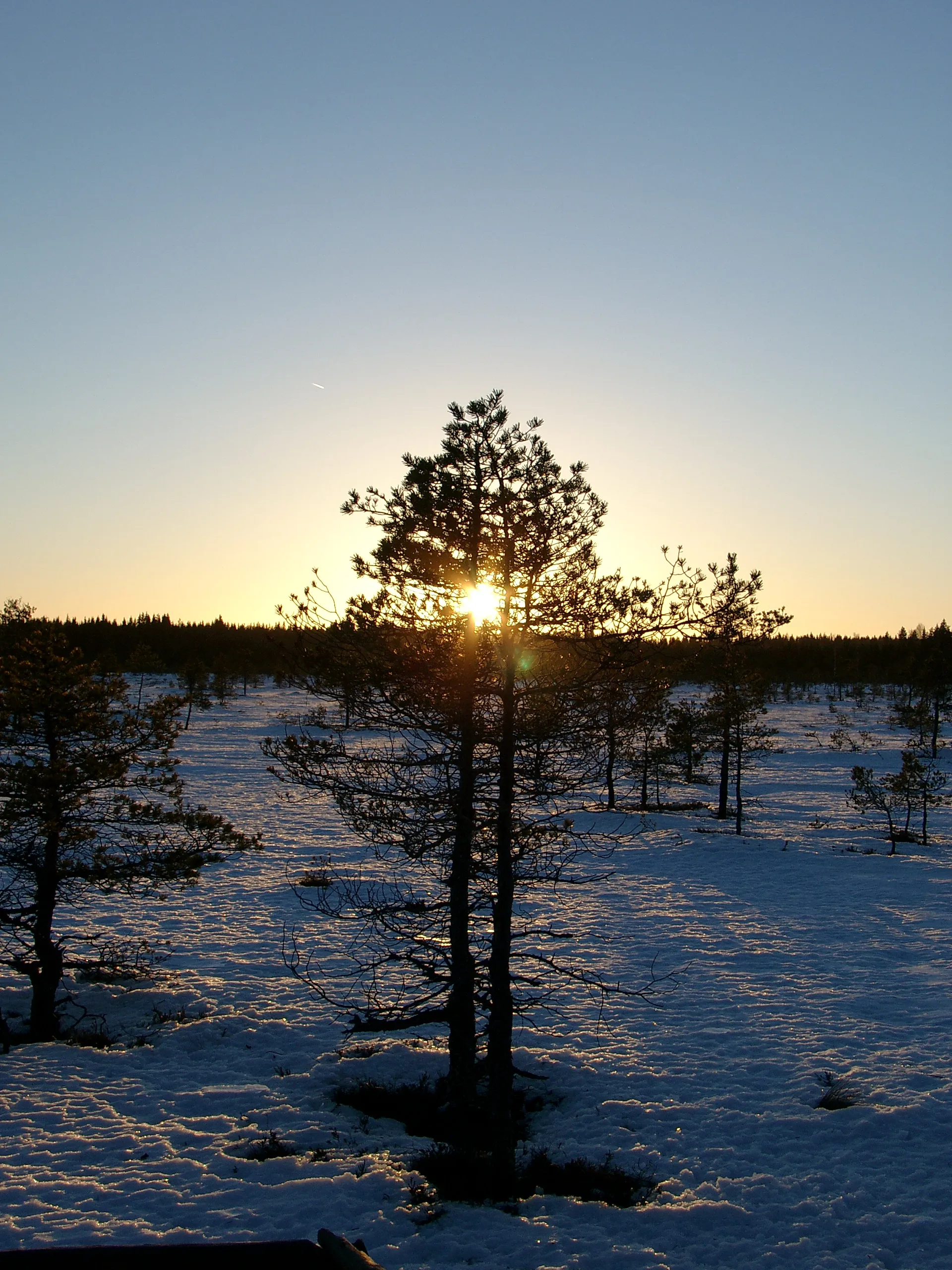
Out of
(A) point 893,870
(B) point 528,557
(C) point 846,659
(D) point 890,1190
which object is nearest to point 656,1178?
(D) point 890,1190

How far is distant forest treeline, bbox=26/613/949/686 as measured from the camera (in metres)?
74.4

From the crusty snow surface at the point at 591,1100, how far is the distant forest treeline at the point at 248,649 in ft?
154

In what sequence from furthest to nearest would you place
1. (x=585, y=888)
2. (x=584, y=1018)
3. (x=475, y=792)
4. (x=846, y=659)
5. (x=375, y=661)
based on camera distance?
1. (x=846, y=659)
2. (x=585, y=888)
3. (x=584, y=1018)
4. (x=475, y=792)
5. (x=375, y=661)

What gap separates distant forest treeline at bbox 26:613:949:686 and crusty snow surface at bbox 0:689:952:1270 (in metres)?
47.1

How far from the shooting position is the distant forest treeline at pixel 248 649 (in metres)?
74.4

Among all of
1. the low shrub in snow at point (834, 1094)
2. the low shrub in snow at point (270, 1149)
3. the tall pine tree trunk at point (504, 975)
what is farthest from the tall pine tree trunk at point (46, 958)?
the low shrub in snow at point (834, 1094)

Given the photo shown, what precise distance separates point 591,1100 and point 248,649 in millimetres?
62075

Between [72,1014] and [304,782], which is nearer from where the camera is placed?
Answer: [304,782]

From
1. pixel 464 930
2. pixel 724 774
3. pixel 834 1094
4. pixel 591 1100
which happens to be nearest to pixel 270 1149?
pixel 464 930

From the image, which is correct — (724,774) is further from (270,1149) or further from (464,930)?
(270,1149)

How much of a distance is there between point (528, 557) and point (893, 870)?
2270 centimetres

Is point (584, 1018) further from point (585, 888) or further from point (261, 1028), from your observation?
point (585, 888)

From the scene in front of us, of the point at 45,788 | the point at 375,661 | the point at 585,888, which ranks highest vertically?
the point at 375,661

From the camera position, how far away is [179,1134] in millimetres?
9383
